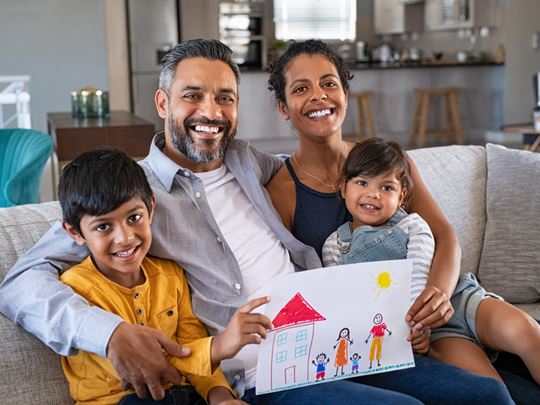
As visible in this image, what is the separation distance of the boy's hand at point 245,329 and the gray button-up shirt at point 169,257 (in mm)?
209

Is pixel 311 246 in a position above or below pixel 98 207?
below

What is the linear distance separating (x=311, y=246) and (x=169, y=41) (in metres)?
7.98

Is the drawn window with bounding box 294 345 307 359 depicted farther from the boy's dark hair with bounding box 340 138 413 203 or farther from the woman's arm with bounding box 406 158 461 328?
the boy's dark hair with bounding box 340 138 413 203

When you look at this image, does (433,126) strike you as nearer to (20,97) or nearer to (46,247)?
(20,97)

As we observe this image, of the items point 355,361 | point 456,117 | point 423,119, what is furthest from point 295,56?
point 456,117

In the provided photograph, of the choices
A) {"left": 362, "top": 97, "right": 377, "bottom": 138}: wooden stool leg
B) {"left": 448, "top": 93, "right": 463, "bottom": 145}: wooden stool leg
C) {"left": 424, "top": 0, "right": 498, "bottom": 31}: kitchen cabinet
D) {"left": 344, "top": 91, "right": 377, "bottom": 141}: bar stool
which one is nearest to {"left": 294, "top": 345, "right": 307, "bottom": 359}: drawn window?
{"left": 344, "top": 91, "right": 377, "bottom": 141}: bar stool

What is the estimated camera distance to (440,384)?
174cm

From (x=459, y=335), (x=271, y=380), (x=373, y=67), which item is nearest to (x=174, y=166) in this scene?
Result: (x=271, y=380)

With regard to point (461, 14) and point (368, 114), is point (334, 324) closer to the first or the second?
point (368, 114)

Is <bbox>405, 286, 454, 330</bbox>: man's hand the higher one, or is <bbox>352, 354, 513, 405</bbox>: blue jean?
<bbox>405, 286, 454, 330</bbox>: man's hand

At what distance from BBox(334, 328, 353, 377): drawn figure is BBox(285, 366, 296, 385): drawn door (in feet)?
0.31

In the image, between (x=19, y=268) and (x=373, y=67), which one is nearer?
(x=19, y=268)

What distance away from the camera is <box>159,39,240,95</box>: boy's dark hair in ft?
6.57

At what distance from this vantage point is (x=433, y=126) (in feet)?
31.7
